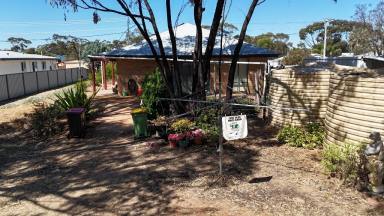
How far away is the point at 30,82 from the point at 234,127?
21.8 metres

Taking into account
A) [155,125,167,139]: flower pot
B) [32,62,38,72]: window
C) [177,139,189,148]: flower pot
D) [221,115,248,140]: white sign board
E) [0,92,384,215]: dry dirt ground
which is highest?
[32,62,38,72]: window

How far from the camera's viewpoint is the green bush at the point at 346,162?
5.70m

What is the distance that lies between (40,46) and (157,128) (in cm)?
9484

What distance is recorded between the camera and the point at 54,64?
49188 millimetres

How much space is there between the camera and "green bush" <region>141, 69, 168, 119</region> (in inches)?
441

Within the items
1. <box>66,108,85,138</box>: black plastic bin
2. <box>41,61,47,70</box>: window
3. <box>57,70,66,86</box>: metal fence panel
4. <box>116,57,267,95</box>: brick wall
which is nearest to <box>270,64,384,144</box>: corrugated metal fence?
<box>66,108,85,138</box>: black plastic bin


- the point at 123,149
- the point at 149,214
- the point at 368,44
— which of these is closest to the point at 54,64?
the point at 368,44

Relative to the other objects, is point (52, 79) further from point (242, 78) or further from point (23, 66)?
point (242, 78)

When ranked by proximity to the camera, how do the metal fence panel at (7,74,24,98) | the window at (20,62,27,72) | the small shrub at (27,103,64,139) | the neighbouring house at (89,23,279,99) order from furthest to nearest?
the window at (20,62,27,72), the metal fence panel at (7,74,24,98), the neighbouring house at (89,23,279,99), the small shrub at (27,103,64,139)

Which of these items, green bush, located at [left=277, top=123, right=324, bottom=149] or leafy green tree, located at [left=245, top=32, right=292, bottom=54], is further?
leafy green tree, located at [left=245, top=32, right=292, bottom=54]

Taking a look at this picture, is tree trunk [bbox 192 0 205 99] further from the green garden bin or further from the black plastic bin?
the black plastic bin

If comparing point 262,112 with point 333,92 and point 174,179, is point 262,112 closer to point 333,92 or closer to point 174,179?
point 333,92

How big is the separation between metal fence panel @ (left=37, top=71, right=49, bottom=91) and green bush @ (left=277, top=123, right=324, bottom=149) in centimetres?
2194

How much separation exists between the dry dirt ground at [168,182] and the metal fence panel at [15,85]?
13469 millimetres
